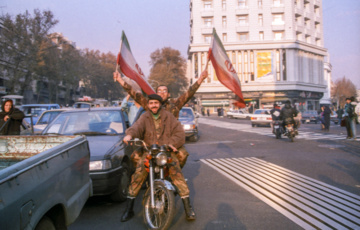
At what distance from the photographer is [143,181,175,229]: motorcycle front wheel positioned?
382 centimetres

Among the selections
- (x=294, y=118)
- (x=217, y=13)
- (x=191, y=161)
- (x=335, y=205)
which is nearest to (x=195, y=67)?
(x=217, y=13)

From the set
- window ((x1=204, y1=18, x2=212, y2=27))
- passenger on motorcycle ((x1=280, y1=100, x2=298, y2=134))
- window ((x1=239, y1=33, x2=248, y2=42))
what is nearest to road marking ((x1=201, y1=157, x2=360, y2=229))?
passenger on motorcycle ((x1=280, y1=100, x2=298, y2=134))

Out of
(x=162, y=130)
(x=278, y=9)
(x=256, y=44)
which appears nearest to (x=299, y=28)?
(x=278, y=9)

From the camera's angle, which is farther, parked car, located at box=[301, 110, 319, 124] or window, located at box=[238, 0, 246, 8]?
window, located at box=[238, 0, 246, 8]

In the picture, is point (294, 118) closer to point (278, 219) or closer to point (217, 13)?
point (278, 219)

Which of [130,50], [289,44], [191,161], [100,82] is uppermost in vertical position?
[289,44]

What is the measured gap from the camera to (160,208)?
154 inches

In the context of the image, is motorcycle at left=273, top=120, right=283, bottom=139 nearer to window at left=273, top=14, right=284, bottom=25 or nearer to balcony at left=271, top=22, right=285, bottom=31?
balcony at left=271, top=22, right=285, bottom=31

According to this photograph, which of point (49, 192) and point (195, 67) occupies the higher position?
point (195, 67)

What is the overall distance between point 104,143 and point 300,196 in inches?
136

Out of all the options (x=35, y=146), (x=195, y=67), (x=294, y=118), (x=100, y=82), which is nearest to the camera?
(x=35, y=146)

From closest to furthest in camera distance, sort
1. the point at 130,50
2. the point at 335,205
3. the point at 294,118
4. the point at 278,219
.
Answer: the point at 278,219
the point at 335,205
the point at 130,50
the point at 294,118

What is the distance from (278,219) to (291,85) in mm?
62104

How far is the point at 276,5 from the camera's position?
2454 inches
